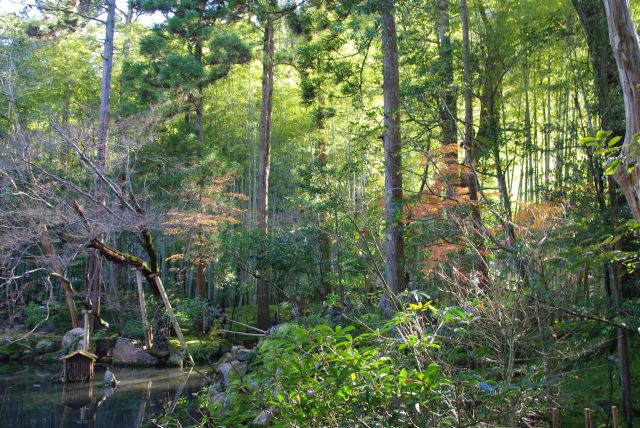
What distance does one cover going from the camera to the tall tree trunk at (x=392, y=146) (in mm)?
6336

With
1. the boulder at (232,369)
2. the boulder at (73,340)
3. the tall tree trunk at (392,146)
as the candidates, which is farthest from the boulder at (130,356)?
the tall tree trunk at (392,146)

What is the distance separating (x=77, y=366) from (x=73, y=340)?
6.49 feet

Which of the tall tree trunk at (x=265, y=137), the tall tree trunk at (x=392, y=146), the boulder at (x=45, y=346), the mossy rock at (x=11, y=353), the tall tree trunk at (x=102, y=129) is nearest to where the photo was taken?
the tall tree trunk at (x=392, y=146)

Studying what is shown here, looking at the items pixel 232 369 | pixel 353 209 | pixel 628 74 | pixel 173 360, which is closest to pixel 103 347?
pixel 173 360

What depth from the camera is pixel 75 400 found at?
27.3 feet

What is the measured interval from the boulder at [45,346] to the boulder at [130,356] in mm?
2022

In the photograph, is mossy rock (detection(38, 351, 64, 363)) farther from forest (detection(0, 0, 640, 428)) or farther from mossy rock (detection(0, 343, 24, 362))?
mossy rock (detection(0, 343, 24, 362))

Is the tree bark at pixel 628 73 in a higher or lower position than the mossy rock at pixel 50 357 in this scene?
higher

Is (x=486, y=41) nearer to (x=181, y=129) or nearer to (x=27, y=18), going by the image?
(x=181, y=129)

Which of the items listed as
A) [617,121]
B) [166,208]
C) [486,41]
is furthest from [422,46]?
[166,208]

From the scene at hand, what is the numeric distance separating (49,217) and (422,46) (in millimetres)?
5553

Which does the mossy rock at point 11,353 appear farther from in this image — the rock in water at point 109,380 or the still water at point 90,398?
the rock in water at point 109,380

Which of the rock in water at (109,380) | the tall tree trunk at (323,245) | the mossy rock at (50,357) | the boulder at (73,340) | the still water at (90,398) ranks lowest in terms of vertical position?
the mossy rock at (50,357)

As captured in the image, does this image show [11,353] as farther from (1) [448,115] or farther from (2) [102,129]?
(1) [448,115]
